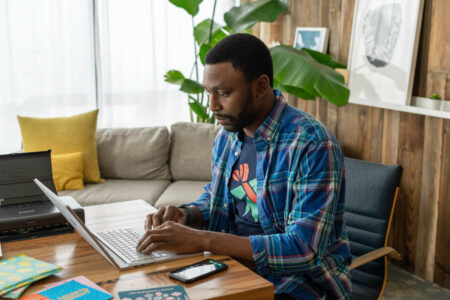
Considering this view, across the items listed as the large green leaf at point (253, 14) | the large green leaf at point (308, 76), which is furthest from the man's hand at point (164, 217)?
the large green leaf at point (253, 14)

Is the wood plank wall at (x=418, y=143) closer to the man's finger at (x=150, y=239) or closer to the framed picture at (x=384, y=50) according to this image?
the framed picture at (x=384, y=50)

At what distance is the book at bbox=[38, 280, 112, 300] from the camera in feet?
3.90

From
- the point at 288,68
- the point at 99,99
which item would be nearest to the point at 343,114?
the point at 288,68

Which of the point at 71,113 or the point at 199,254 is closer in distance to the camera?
the point at 199,254

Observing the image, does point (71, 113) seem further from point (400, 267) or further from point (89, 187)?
point (400, 267)

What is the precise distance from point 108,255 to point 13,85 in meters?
2.99

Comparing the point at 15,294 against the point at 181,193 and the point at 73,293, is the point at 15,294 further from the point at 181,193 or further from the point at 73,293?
the point at 181,193

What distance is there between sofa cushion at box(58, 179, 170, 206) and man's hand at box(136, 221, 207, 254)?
1.90 m

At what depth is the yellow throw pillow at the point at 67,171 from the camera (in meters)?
3.40

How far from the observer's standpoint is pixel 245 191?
1.73 m

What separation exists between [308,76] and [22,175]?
182 cm

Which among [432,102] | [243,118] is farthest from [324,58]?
[243,118]

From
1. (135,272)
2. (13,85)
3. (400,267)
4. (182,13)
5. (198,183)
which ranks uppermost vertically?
(182,13)

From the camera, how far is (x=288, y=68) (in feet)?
10.1
